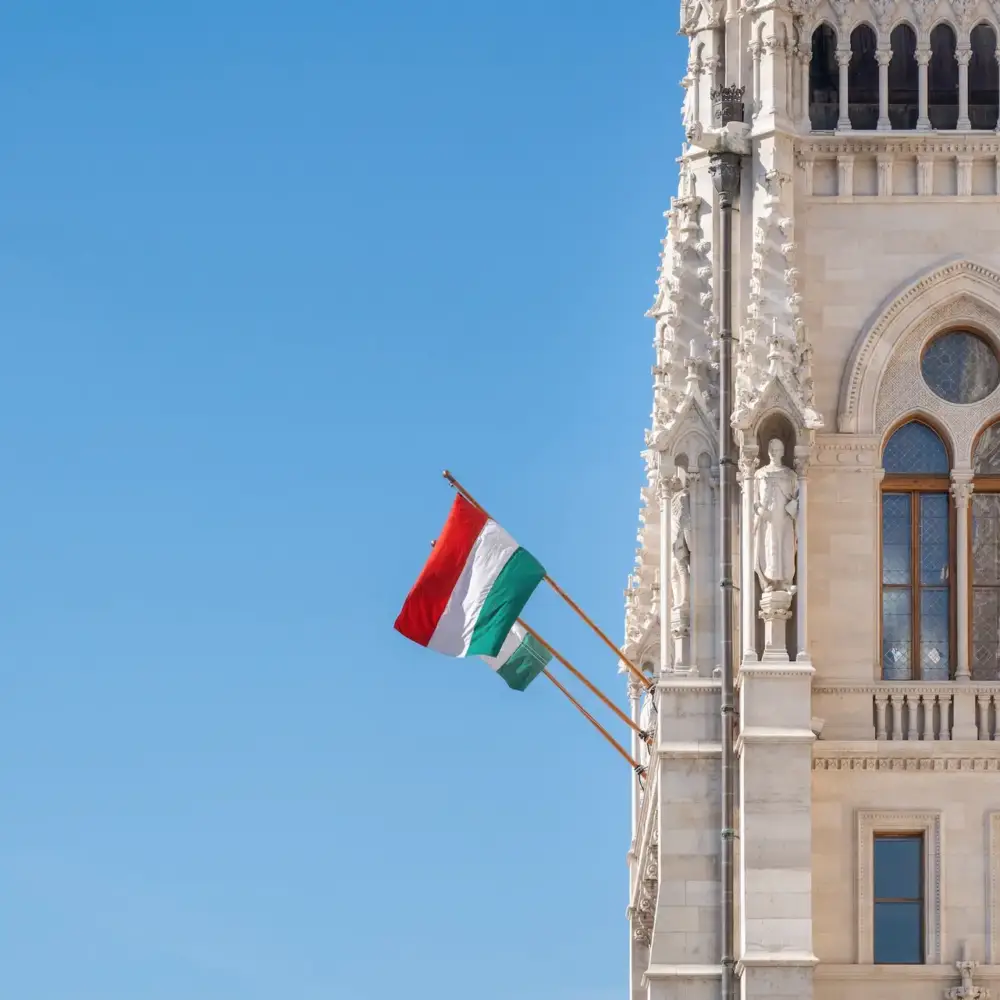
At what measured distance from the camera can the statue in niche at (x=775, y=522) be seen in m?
68.8

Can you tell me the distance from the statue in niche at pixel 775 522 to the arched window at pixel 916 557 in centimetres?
240

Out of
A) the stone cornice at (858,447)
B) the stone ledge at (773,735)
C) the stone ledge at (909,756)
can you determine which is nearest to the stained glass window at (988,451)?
the stone cornice at (858,447)

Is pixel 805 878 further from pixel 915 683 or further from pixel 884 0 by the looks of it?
pixel 884 0

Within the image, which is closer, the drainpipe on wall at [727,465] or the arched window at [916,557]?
the drainpipe on wall at [727,465]

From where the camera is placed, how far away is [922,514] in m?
71.0

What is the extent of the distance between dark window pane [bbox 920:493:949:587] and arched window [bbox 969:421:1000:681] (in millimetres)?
495

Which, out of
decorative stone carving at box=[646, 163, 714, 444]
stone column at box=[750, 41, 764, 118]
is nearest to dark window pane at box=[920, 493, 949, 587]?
decorative stone carving at box=[646, 163, 714, 444]

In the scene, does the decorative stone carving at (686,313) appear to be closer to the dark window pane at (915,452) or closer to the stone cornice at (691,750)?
the dark window pane at (915,452)

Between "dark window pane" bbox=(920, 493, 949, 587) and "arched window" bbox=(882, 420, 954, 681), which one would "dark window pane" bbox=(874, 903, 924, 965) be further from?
"dark window pane" bbox=(920, 493, 949, 587)

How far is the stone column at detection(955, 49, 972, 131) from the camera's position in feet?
235

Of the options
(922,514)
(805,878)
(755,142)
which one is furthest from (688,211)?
(805,878)

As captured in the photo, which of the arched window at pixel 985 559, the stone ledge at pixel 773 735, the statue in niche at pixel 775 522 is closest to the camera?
the stone ledge at pixel 773 735

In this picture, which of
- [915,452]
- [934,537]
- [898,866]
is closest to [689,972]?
[898,866]

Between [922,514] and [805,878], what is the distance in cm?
743
